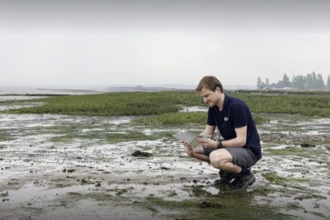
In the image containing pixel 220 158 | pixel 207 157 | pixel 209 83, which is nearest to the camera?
pixel 209 83

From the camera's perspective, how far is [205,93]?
7.14m

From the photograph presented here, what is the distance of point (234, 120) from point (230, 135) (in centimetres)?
44

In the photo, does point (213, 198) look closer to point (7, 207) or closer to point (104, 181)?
point (104, 181)

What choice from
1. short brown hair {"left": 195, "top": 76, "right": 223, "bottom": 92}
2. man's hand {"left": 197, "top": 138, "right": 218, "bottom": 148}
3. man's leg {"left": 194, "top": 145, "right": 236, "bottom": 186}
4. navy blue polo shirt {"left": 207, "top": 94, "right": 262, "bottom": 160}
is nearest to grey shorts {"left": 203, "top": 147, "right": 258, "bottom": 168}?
navy blue polo shirt {"left": 207, "top": 94, "right": 262, "bottom": 160}

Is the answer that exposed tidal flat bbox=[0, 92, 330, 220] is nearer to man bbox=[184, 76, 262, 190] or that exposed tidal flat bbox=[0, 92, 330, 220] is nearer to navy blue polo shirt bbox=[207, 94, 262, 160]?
man bbox=[184, 76, 262, 190]

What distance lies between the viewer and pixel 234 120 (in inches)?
283

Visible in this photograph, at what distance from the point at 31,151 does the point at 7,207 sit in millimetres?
6590

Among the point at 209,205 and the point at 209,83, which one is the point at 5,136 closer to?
the point at 209,83

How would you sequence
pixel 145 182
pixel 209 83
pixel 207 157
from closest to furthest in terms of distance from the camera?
pixel 209 83
pixel 207 157
pixel 145 182

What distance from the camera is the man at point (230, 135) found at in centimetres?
715

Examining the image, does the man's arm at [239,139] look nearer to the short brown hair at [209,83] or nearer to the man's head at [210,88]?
the man's head at [210,88]

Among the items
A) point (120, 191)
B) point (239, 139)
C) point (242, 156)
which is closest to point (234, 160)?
point (242, 156)

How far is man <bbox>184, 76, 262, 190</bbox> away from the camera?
715 centimetres

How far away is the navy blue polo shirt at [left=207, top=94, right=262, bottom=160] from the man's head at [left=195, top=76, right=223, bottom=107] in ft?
0.70
